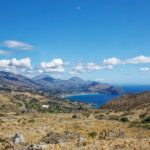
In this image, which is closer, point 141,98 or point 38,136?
point 38,136

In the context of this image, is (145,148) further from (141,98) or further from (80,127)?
(141,98)

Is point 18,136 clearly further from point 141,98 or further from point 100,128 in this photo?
point 141,98

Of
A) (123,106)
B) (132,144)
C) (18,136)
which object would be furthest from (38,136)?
(123,106)

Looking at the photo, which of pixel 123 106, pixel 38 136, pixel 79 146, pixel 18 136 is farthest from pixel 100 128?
pixel 123 106

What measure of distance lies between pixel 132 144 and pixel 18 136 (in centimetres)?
966

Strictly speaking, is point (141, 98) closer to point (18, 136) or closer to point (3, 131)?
point (3, 131)

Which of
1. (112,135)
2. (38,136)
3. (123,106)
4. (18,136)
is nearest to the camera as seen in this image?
(18,136)

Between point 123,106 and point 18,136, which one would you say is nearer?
point 18,136

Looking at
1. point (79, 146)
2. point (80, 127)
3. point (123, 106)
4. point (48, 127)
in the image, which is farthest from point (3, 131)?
point (123, 106)

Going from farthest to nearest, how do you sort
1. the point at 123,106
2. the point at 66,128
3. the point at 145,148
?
1. the point at 123,106
2. the point at 66,128
3. the point at 145,148

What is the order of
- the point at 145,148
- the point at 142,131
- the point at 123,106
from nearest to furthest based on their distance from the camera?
1. the point at 145,148
2. the point at 142,131
3. the point at 123,106

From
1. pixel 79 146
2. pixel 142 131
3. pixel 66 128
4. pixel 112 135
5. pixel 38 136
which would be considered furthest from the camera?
pixel 66 128

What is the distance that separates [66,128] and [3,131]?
6712mm

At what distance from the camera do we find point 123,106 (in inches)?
3123
